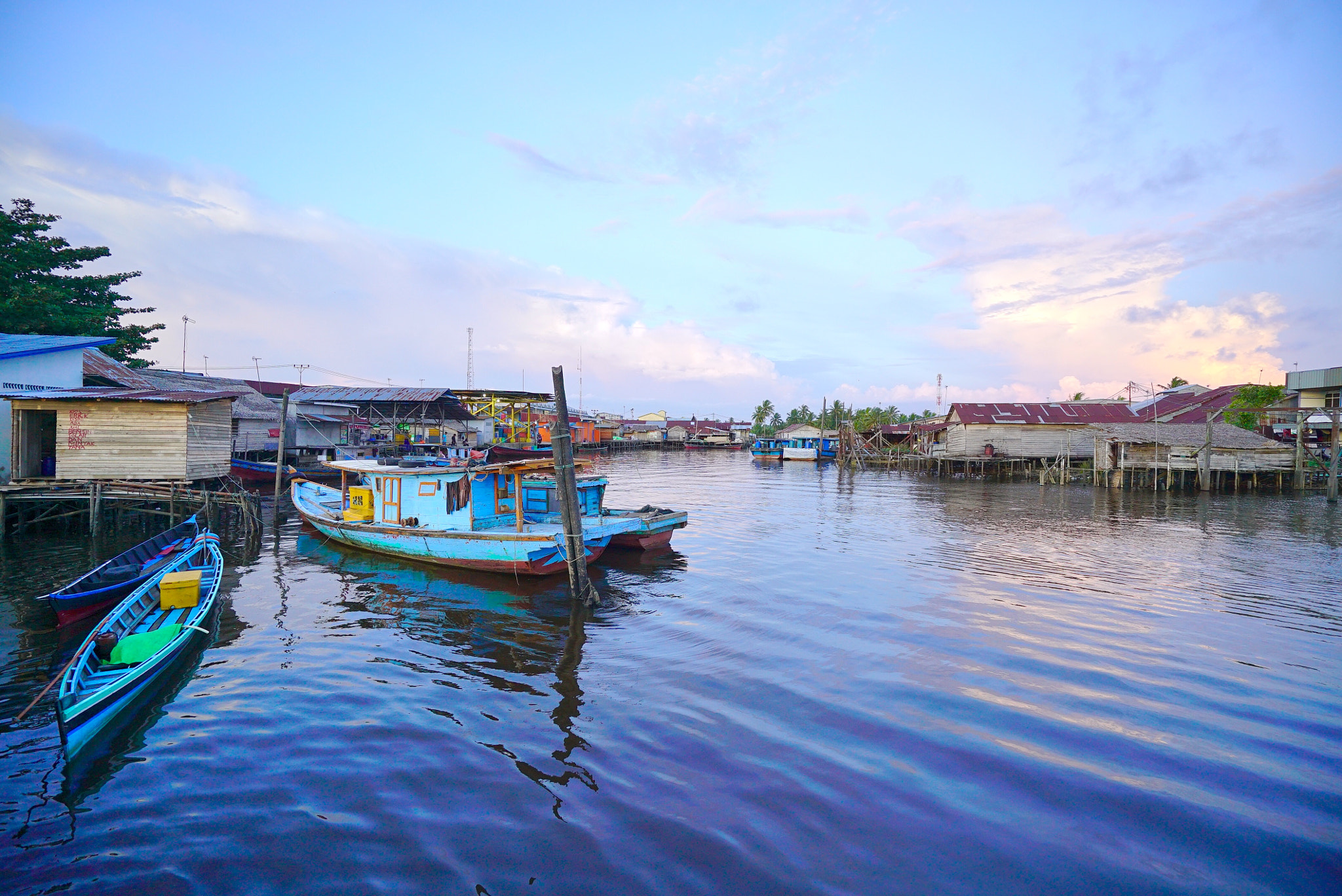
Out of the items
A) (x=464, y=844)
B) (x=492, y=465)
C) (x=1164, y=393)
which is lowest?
(x=464, y=844)

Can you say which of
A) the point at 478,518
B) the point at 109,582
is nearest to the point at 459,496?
the point at 478,518

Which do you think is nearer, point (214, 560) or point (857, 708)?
point (857, 708)

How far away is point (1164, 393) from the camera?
189ft

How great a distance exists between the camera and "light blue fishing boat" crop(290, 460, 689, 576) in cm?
1330

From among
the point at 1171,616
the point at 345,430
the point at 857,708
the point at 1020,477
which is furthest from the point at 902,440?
the point at 857,708

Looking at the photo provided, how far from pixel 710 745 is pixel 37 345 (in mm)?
25403

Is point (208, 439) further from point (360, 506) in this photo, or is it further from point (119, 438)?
point (360, 506)

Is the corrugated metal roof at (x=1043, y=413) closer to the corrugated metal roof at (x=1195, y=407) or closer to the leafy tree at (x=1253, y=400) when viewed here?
the corrugated metal roof at (x=1195, y=407)

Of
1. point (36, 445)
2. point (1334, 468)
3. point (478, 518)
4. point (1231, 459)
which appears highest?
point (36, 445)

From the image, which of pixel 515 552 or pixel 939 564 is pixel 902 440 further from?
pixel 515 552

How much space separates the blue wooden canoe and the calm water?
1.10ft

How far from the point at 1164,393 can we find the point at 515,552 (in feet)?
219

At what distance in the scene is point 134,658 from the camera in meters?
7.60

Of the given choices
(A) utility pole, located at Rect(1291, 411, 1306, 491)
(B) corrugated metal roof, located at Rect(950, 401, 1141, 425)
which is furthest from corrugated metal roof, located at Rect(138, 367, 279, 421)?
(A) utility pole, located at Rect(1291, 411, 1306, 491)
